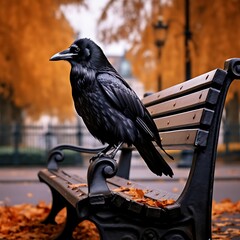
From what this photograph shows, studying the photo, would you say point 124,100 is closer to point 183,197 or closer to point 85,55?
point 85,55

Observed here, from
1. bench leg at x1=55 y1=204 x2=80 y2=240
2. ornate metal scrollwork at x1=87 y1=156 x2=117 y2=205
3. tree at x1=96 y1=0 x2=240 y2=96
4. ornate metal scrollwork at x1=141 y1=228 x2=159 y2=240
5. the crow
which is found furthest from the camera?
tree at x1=96 y1=0 x2=240 y2=96

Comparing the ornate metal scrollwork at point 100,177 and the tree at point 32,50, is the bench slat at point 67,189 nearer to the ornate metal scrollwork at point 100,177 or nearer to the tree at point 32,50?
the ornate metal scrollwork at point 100,177

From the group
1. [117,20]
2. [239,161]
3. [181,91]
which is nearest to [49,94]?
[117,20]

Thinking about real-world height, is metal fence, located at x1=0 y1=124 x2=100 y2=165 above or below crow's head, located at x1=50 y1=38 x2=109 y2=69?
below

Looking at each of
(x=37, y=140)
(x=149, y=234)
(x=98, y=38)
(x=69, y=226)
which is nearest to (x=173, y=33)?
(x=98, y=38)

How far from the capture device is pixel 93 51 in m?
3.45

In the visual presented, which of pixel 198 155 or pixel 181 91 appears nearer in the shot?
pixel 198 155

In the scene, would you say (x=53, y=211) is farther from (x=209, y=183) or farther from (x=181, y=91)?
(x=209, y=183)

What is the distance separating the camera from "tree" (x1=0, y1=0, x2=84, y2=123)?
1958 centimetres

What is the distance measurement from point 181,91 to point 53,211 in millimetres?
2074

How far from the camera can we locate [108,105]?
3279 millimetres

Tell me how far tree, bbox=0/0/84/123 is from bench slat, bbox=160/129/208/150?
52.7ft

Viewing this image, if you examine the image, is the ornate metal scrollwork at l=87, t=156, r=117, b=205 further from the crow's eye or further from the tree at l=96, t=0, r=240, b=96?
the tree at l=96, t=0, r=240, b=96

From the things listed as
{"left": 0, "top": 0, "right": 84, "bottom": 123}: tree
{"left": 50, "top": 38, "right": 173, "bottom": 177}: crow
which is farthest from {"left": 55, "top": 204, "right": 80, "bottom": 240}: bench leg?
{"left": 0, "top": 0, "right": 84, "bottom": 123}: tree
